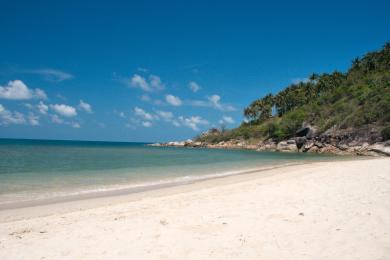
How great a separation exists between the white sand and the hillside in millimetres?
48231

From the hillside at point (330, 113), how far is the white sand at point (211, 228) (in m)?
48.2

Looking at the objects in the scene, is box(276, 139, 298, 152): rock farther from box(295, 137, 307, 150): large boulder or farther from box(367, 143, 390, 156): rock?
box(367, 143, 390, 156): rock

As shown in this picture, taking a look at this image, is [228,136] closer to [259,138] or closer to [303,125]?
[259,138]

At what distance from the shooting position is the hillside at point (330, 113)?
5662 centimetres

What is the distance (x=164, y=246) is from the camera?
21.1 feet

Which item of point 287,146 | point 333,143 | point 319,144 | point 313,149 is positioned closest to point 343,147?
point 333,143

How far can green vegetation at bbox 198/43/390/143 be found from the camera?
58938 mm

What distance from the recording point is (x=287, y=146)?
244 feet

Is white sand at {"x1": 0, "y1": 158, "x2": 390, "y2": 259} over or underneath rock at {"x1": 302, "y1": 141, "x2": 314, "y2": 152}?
underneath

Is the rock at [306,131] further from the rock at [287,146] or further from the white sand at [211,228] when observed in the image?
the white sand at [211,228]

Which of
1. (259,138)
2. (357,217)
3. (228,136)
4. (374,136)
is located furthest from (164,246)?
(228,136)

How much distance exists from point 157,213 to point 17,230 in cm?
372

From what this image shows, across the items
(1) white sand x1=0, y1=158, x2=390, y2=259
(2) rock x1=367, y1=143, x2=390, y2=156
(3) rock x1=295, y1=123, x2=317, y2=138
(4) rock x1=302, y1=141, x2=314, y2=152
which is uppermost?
(3) rock x1=295, y1=123, x2=317, y2=138

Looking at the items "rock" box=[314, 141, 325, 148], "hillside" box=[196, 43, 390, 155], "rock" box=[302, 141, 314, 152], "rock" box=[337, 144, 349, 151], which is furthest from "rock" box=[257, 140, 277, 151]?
"rock" box=[337, 144, 349, 151]
